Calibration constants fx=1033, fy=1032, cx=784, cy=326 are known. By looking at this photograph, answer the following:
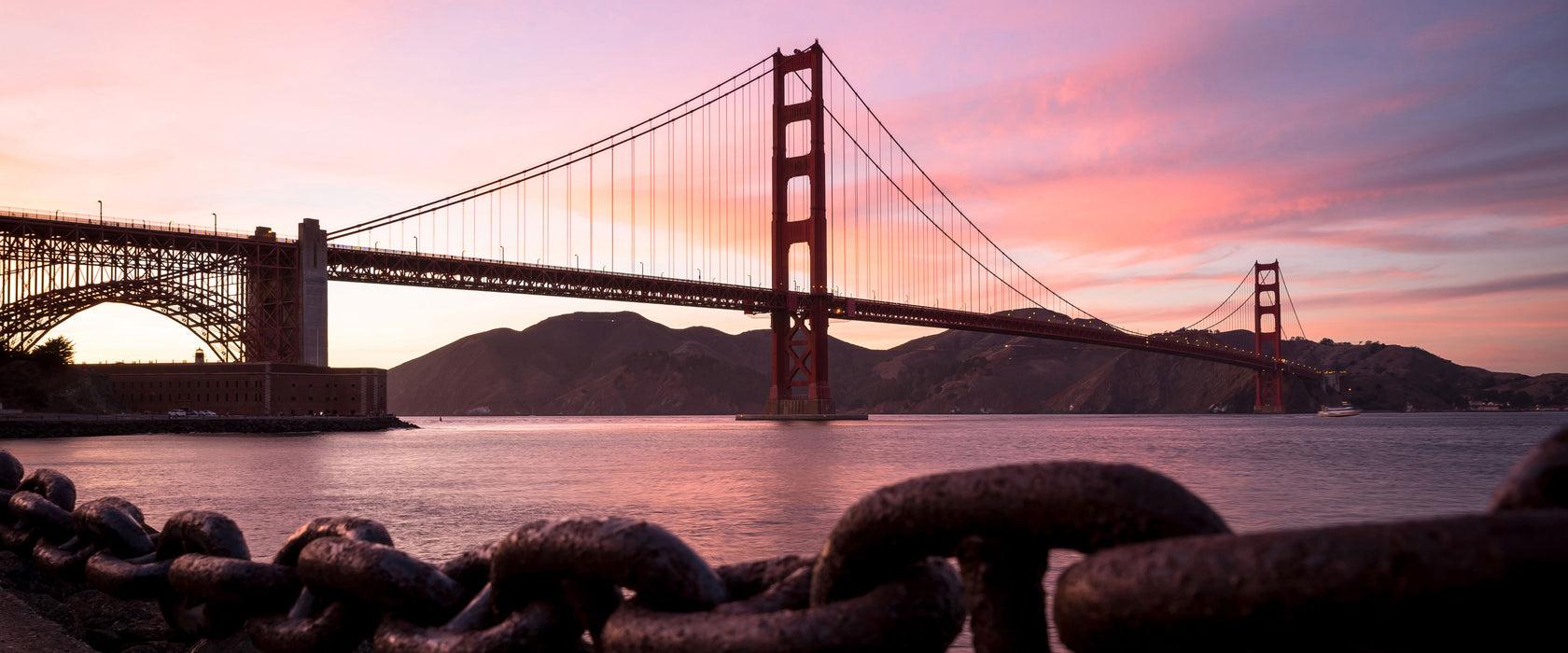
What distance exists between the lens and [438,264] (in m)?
56.8

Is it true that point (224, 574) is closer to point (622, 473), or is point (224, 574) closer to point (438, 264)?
point (622, 473)

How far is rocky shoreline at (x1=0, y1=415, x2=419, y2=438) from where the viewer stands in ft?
127

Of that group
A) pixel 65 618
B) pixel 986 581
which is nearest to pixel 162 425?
pixel 65 618

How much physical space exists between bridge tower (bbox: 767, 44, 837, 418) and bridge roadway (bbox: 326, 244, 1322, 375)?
41.4 inches

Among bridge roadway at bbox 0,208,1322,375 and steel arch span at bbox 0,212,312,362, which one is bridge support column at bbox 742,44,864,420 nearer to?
bridge roadway at bbox 0,208,1322,375

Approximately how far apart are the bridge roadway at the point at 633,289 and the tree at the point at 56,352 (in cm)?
1266

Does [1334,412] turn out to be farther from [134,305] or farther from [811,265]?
[134,305]

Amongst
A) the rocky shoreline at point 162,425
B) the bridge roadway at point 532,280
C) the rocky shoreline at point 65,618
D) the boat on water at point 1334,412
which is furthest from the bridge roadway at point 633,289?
the rocky shoreline at point 65,618

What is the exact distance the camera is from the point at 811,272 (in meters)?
60.4

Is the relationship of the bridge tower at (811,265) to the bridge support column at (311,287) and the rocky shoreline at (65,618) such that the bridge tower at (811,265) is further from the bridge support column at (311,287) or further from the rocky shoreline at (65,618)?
the rocky shoreline at (65,618)

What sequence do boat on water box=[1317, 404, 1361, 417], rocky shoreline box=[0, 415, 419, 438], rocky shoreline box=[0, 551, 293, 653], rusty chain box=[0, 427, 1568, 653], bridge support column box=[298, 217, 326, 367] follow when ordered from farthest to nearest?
boat on water box=[1317, 404, 1361, 417] → bridge support column box=[298, 217, 326, 367] → rocky shoreline box=[0, 415, 419, 438] → rocky shoreline box=[0, 551, 293, 653] → rusty chain box=[0, 427, 1568, 653]

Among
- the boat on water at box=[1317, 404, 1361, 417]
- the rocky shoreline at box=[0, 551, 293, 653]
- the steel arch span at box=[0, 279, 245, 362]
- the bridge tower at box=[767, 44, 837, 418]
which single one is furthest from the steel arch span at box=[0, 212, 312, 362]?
the boat on water at box=[1317, 404, 1361, 417]

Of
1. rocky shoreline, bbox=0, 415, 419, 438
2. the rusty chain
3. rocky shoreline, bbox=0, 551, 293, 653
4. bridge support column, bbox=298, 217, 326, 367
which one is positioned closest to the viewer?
the rusty chain

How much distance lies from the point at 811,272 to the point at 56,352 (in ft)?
127
